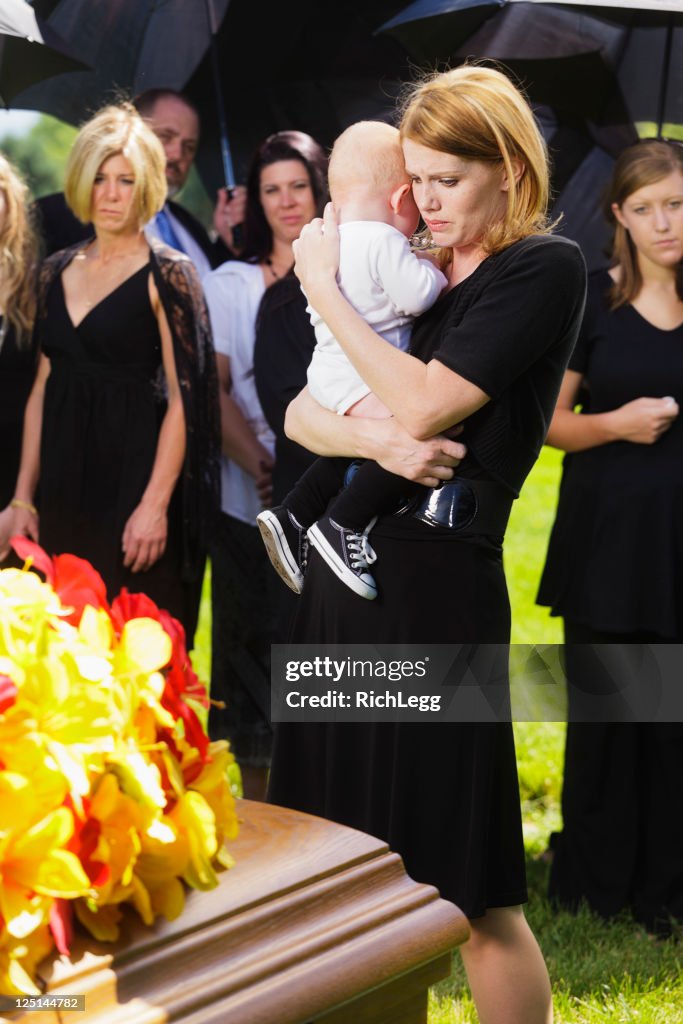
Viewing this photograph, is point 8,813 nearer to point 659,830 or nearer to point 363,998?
point 363,998

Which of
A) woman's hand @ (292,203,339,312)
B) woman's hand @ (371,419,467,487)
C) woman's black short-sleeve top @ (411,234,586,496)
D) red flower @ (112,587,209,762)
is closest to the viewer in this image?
red flower @ (112,587,209,762)

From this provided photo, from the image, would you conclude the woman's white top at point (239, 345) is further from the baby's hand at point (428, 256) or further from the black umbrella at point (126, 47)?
the baby's hand at point (428, 256)

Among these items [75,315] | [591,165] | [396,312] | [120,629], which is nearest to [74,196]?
[75,315]

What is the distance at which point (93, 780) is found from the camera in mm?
1330

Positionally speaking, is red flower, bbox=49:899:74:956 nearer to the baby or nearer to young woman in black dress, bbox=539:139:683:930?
the baby

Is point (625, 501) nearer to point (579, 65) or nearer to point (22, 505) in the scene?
point (579, 65)

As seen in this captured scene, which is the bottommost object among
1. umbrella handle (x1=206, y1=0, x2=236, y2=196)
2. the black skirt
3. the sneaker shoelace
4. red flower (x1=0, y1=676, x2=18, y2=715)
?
the black skirt

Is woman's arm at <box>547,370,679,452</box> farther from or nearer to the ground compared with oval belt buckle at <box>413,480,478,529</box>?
farther from the ground

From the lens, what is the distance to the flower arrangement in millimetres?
1272

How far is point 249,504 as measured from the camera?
4344mm

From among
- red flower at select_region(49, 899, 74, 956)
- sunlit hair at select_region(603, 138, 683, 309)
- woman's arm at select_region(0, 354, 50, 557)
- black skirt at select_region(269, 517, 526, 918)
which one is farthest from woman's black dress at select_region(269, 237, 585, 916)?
woman's arm at select_region(0, 354, 50, 557)

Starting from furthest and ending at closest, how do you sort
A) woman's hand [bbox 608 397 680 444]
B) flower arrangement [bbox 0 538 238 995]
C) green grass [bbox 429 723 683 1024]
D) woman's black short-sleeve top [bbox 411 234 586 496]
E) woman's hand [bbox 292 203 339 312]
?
woman's hand [bbox 608 397 680 444] → green grass [bbox 429 723 683 1024] → woman's hand [bbox 292 203 339 312] → woman's black short-sleeve top [bbox 411 234 586 496] → flower arrangement [bbox 0 538 238 995]

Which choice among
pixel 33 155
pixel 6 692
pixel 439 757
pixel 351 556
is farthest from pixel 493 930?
pixel 33 155

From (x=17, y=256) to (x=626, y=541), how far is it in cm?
207
